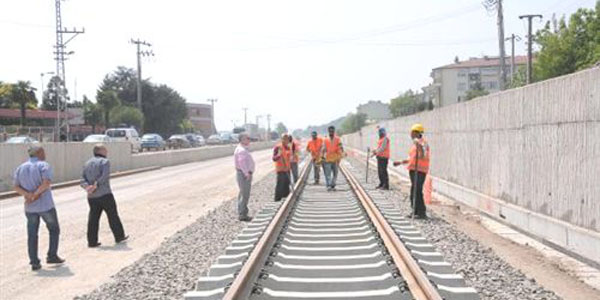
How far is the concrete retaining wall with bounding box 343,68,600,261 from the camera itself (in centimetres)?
890

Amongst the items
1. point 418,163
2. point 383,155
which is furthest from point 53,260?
point 383,155

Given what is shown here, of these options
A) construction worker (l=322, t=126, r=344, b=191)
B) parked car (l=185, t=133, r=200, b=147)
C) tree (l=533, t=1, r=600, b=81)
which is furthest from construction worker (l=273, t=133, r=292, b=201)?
parked car (l=185, t=133, r=200, b=147)

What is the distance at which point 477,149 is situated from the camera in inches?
603

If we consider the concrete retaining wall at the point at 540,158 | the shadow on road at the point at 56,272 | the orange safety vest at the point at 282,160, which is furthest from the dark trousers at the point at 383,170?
the shadow on road at the point at 56,272

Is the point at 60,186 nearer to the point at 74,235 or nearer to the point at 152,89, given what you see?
the point at 74,235

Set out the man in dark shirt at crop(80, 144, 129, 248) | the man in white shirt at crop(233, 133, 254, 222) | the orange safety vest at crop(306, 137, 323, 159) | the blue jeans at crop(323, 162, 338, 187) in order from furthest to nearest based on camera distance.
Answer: the orange safety vest at crop(306, 137, 323, 159), the blue jeans at crop(323, 162, 338, 187), the man in white shirt at crop(233, 133, 254, 222), the man in dark shirt at crop(80, 144, 129, 248)

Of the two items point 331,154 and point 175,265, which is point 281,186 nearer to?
point 331,154

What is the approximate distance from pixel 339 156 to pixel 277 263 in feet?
35.4

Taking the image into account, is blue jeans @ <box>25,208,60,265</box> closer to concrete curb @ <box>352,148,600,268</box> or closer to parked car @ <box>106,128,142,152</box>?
concrete curb @ <box>352,148,600,268</box>

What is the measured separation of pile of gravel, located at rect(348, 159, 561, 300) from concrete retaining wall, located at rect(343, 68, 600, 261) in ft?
3.90

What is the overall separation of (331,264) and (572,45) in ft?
160

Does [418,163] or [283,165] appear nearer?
[418,163]

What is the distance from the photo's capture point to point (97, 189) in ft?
36.7

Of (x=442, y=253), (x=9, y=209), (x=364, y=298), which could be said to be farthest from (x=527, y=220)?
(x=9, y=209)
